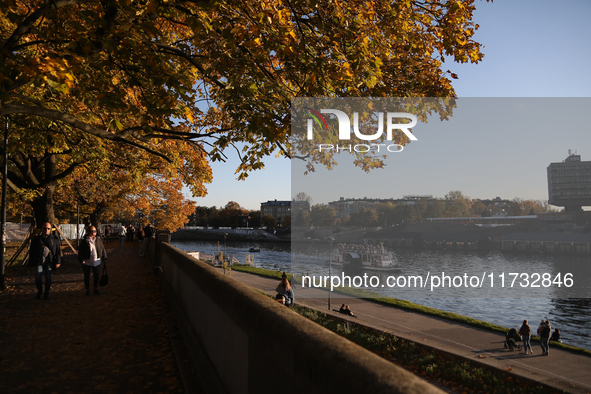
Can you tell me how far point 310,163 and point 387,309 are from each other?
880 inches

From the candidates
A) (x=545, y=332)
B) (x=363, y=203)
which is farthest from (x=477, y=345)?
(x=363, y=203)

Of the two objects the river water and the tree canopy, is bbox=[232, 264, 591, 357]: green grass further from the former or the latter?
the tree canopy

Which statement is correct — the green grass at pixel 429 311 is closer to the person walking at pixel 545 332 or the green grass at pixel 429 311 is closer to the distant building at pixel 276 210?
the person walking at pixel 545 332

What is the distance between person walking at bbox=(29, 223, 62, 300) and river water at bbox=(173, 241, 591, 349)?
7850 millimetres

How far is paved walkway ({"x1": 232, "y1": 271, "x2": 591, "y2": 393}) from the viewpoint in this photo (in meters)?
16.8

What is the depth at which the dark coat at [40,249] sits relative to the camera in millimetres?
9223

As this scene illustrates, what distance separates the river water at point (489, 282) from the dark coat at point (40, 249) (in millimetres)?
7792

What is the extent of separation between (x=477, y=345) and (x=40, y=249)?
919 inches

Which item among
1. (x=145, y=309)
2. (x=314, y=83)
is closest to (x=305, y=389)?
(x=314, y=83)

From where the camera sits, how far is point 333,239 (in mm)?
13930

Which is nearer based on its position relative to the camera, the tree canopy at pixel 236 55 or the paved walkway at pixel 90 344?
the paved walkway at pixel 90 344

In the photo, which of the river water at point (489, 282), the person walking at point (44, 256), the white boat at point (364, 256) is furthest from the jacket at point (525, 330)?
the person walking at point (44, 256)

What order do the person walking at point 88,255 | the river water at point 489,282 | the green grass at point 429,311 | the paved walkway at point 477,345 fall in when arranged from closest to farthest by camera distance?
the person walking at point 88,255, the paved walkway at point 477,345, the river water at point 489,282, the green grass at point 429,311

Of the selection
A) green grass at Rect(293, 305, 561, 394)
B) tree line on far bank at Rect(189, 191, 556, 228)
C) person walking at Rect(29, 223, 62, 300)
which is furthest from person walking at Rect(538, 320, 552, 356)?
person walking at Rect(29, 223, 62, 300)
